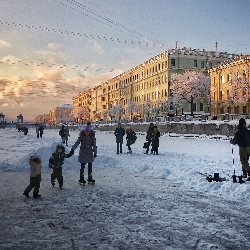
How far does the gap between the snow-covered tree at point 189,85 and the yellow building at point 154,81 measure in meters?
3.61

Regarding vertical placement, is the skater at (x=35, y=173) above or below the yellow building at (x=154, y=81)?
below

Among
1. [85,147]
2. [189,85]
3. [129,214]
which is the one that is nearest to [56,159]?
[85,147]

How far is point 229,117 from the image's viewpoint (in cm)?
3291

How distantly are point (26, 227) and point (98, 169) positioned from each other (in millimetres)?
6829

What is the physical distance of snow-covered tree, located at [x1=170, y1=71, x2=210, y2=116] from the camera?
64.4m

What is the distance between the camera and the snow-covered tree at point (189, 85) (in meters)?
64.4

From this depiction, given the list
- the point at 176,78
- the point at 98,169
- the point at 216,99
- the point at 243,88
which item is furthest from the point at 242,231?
the point at 176,78

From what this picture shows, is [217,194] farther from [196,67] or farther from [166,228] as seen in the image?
[196,67]

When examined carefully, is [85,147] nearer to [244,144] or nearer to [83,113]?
[244,144]

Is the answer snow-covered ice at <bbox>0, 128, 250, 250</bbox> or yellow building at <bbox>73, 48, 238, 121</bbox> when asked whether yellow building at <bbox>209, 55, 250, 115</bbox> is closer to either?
yellow building at <bbox>73, 48, 238, 121</bbox>

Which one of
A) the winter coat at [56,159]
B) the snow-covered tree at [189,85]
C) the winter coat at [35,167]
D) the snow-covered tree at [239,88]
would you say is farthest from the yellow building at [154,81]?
the winter coat at [35,167]

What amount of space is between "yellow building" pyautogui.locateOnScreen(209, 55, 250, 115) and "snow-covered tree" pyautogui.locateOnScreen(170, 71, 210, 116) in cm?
345

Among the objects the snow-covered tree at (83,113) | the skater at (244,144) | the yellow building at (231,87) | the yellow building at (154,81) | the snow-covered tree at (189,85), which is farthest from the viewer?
Answer: the snow-covered tree at (83,113)

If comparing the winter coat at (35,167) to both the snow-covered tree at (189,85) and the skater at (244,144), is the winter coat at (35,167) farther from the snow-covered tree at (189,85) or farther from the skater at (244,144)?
the snow-covered tree at (189,85)
